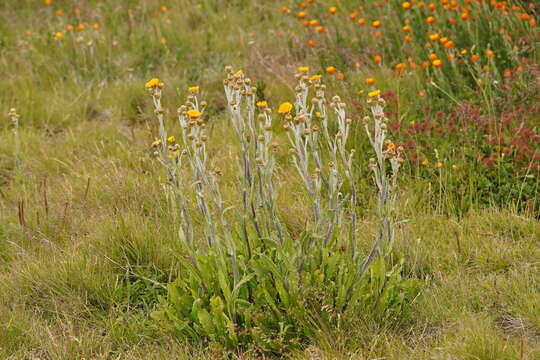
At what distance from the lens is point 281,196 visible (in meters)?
3.83

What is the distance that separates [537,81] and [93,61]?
157 inches

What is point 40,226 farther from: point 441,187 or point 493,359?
point 493,359

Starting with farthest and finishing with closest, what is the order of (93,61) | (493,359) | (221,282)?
(93,61) → (221,282) → (493,359)

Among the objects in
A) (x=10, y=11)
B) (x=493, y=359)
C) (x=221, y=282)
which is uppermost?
(x=10, y=11)

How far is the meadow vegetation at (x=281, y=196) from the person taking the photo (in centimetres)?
270

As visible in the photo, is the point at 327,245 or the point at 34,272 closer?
the point at 327,245

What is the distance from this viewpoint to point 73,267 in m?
3.23

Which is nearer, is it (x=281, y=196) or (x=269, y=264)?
(x=269, y=264)

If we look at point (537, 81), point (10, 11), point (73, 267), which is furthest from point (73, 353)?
point (10, 11)

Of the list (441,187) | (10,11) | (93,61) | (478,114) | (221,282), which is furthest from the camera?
(10,11)

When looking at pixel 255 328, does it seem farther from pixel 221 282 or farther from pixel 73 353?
pixel 73 353

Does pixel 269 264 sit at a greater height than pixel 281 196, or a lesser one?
greater

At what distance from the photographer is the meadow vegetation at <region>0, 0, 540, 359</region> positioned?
2.70 m

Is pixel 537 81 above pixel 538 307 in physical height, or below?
above
